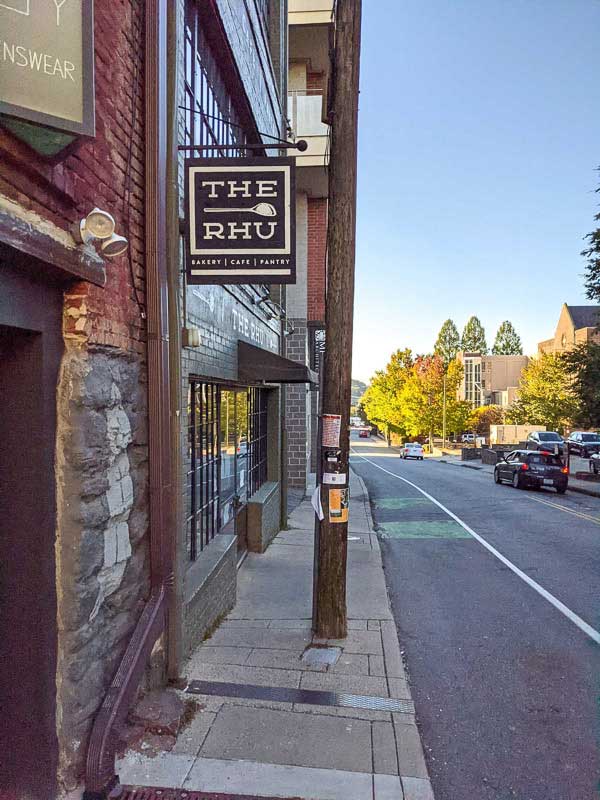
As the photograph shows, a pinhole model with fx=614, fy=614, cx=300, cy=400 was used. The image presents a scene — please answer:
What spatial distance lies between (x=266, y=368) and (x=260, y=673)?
12.4ft

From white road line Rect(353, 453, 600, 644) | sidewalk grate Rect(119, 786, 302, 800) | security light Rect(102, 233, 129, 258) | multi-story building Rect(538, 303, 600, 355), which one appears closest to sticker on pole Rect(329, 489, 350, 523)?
sidewalk grate Rect(119, 786, 302, 800)

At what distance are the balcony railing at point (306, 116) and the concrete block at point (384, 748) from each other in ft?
43.4

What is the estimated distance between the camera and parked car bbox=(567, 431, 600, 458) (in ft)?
107

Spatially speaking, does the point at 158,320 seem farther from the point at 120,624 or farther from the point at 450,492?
the point at 450,492

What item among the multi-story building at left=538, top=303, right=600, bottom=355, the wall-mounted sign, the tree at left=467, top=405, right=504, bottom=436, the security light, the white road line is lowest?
the white road line

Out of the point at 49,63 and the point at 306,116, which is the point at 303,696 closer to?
the point at 49,63

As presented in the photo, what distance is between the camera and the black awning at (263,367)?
24.5ft

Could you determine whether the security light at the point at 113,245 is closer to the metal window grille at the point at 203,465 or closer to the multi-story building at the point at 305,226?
the metal window grille at the point at 203,465

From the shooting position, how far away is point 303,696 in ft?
14.6

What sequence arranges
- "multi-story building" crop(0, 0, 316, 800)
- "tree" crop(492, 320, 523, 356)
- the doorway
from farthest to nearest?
"tree" crop(492, 320, 523, 356), the doorway, "multi-story building" crop(0, 0, 316, 800)

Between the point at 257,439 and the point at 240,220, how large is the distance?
5.67 m

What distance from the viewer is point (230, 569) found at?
6.48 metres

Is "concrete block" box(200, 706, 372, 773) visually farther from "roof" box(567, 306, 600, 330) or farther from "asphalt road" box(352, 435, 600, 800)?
"roof" box(567, 306, 600, 330)

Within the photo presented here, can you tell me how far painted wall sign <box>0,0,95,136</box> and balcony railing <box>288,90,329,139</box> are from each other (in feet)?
40.5
